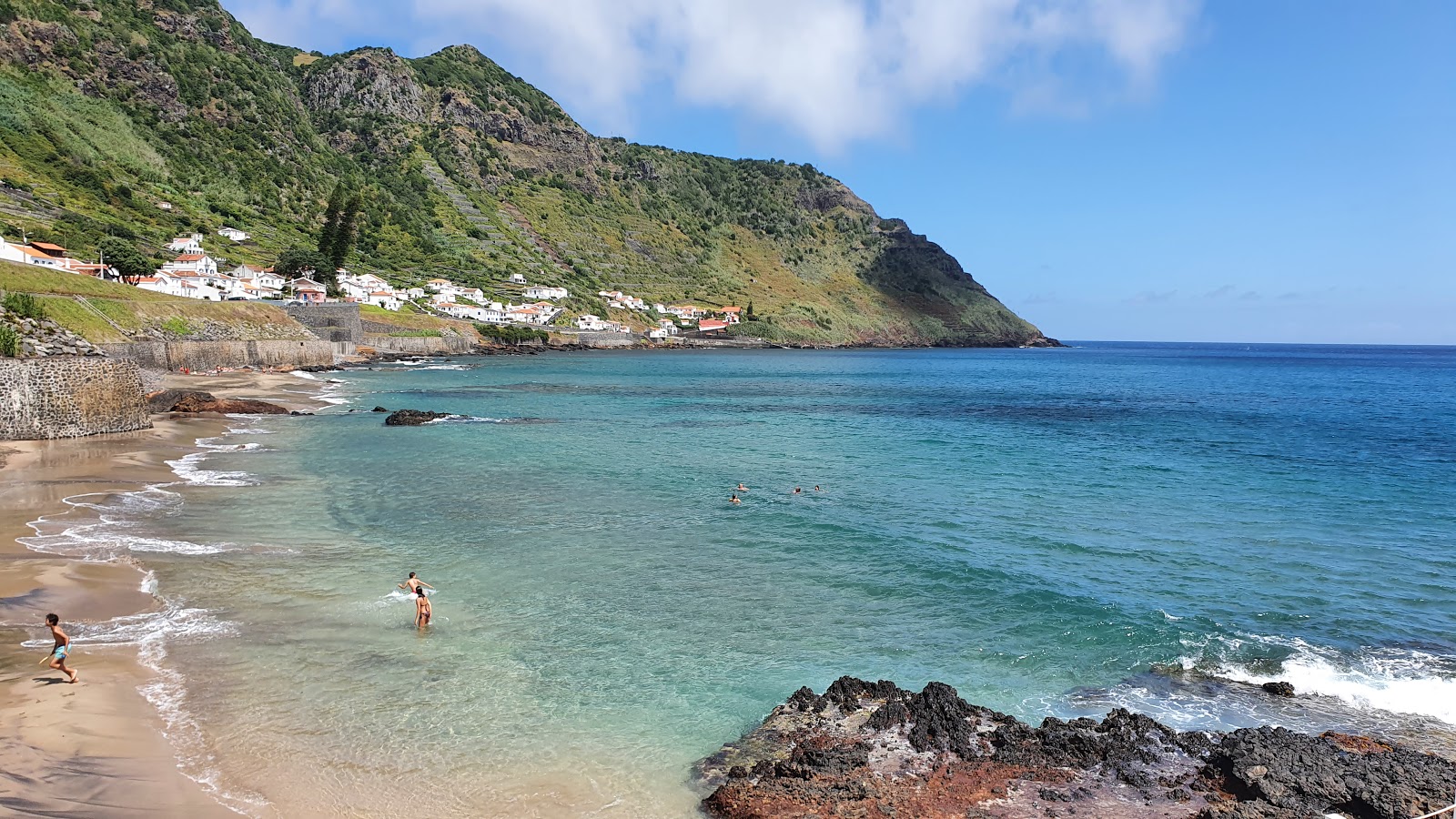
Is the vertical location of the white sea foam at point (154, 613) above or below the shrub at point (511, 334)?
below

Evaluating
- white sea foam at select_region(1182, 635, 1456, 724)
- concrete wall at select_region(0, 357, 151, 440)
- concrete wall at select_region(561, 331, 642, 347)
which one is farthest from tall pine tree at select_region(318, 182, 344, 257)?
white sea foam at select_region(1182, 635, 1456, 724)

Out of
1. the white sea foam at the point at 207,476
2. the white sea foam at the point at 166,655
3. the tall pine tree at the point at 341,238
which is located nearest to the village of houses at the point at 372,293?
the tall pine tree at the point at 341,238

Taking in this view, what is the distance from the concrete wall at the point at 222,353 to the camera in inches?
2127

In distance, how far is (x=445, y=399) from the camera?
5478cm

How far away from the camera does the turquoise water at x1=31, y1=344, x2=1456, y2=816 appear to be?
35.5 feet

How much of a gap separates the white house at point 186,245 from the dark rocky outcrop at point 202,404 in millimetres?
65320

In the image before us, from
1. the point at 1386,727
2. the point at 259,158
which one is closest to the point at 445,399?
the point at 1386,727

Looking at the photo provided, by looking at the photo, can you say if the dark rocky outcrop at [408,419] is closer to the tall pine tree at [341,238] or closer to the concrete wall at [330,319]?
the concrete wall at [330,319]

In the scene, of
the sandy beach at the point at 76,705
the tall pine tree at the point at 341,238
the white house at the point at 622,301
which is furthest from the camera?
the white house at the point at 622,301

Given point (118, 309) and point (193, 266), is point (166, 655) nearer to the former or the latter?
point (118, 309)

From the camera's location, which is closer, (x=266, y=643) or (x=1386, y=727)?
(x=1386, y=727)

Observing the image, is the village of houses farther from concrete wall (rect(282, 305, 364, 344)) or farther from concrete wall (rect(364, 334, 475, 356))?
concrete wall (rect(364, 334, 475, 356))

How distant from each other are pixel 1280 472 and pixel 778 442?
20.5m

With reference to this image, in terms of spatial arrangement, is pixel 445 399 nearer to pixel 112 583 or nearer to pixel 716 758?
pixel 112 583
